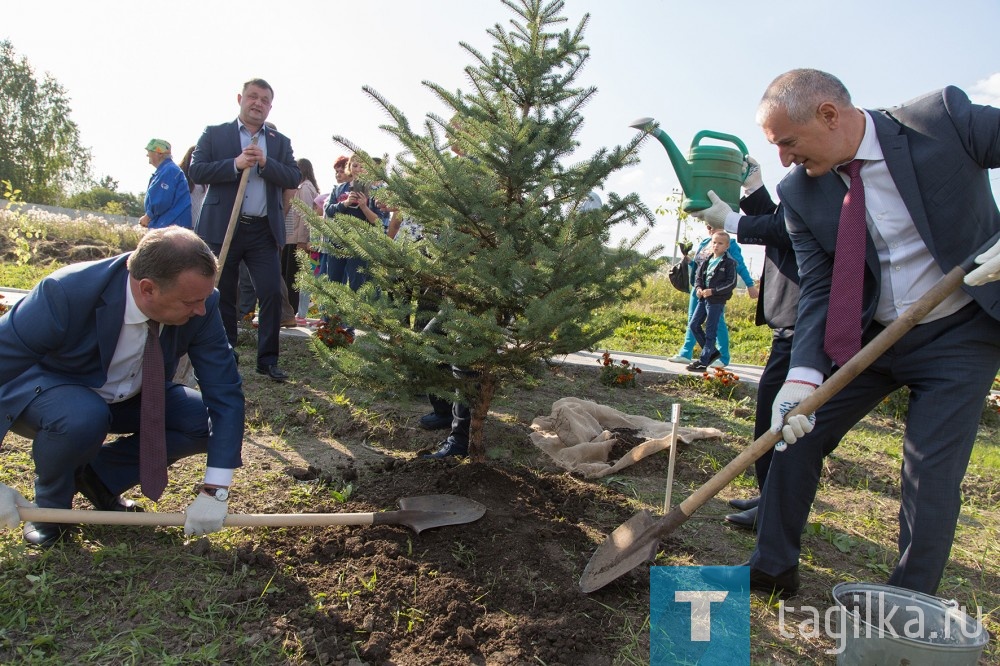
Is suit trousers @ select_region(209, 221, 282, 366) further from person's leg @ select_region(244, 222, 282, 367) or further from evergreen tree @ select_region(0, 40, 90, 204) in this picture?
evergreen tree @ select_region(0, 40, 90, 204)

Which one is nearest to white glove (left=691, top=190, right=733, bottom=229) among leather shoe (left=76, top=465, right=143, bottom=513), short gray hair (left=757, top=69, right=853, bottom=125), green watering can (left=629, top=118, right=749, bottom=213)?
green watering can (left=629, top=118, right=749, bottom=213)

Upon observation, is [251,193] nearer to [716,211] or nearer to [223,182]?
[223,182]

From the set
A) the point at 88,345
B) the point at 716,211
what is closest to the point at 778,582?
the point at 716,211

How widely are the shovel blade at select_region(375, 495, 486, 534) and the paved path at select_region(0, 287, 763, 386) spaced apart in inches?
127

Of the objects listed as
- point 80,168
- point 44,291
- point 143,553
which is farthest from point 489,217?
point 80,168

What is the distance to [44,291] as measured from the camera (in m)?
2.35

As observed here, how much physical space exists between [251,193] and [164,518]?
2940 mm

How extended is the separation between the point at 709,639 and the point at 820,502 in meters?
1.86

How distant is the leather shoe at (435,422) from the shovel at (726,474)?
1794 millimetres

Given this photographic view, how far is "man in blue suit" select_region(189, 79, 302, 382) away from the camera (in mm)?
4688

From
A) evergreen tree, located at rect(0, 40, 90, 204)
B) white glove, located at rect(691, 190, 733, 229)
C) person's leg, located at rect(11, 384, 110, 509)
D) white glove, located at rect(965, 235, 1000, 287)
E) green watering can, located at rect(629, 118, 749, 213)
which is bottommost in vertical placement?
person's leg, located at rect(11, 384, 110, 509)

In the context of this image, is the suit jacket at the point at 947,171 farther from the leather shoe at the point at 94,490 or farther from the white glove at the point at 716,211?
the leather shoe at the point at 94,490

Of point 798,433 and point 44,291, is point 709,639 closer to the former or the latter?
point 798,433

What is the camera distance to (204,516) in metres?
2.41
